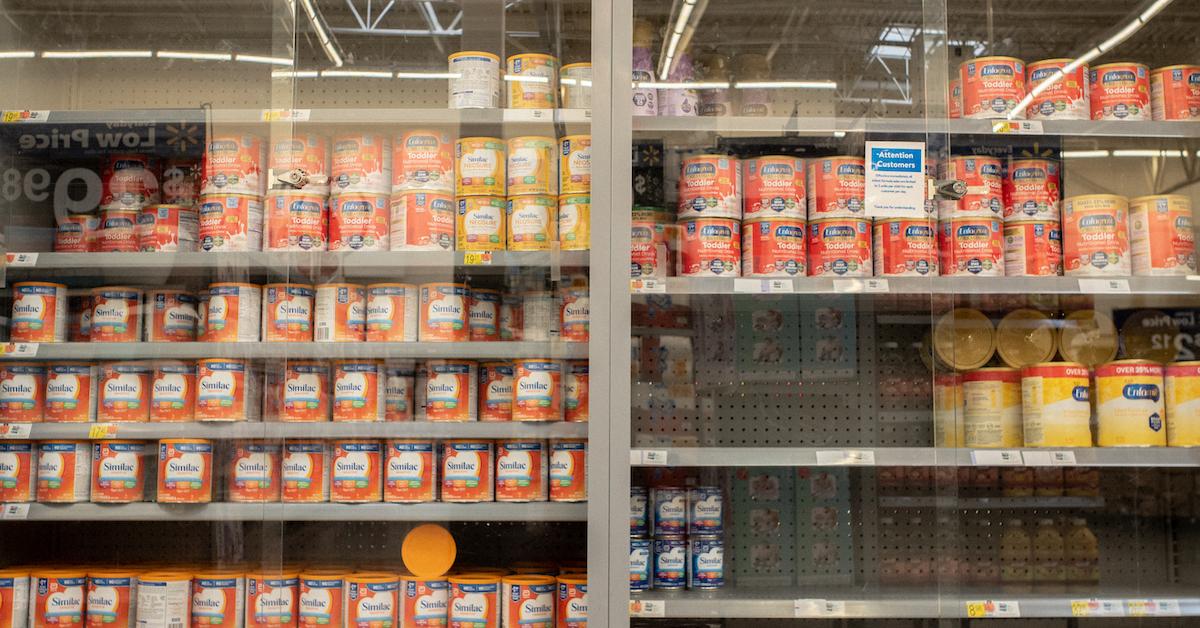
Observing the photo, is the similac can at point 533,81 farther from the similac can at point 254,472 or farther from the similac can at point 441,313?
the similac can at point 254,472

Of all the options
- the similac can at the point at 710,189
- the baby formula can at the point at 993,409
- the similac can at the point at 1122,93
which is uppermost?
the similac can at the point at 1122,93

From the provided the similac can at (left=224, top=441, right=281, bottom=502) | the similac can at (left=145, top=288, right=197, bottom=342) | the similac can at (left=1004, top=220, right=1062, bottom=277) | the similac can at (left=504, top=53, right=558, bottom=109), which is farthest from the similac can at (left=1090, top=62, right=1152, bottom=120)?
the similac can at (left=145, top=288, right=197, bottom=342)

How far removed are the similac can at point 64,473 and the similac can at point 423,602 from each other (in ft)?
2.88

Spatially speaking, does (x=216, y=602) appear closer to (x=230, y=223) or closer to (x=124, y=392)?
(x=124, y=392)

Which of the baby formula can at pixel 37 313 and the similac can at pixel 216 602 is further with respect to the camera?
the baby formula can at pixel 37 313

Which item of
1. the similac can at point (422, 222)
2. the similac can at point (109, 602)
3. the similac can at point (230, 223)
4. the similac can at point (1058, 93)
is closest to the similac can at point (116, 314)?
the similac can at point (230, 223)

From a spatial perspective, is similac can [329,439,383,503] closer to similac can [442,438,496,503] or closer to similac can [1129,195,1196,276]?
similac can [442,438,496,503]

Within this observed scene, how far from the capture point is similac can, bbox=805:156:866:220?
245cm

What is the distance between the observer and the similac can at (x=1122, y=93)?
2.51m

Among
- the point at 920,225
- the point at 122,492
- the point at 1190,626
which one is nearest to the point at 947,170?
the point at 920,225

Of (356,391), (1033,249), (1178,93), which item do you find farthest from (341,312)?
(1178,93)

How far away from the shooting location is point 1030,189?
2521 millimetres

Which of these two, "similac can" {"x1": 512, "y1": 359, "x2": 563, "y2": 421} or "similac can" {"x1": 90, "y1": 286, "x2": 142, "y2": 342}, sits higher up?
"similac can" {"x1": 90, "y1": 286, "x2": 142, "y2": 342}

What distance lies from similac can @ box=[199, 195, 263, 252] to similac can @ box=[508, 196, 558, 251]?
2.28ft
